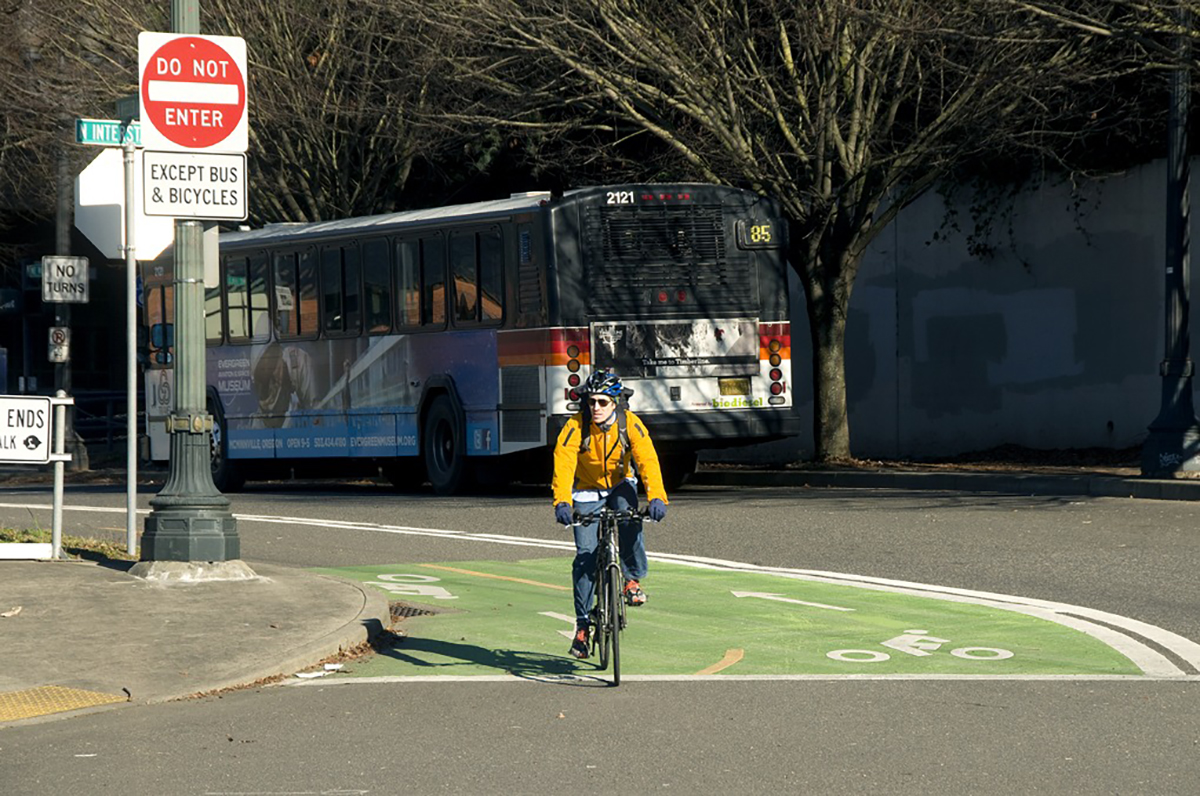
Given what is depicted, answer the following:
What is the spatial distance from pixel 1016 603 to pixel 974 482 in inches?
354

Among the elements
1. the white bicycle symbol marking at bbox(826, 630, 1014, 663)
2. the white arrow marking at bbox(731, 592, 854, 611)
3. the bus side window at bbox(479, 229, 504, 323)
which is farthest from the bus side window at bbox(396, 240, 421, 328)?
the white bicycle symbol marking at bbox(826, 630, 1014, 663)

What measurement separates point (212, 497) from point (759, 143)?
12.2m

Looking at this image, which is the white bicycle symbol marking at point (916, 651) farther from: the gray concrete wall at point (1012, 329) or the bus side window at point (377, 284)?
the gray concrete wall at point (1012, 329)

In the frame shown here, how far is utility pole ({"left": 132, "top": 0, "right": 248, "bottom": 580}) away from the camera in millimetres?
12180

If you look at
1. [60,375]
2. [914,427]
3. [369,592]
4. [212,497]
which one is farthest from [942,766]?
[60,375]

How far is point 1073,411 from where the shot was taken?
25.3 meters

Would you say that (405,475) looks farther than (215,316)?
No

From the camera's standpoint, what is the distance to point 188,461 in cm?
1239

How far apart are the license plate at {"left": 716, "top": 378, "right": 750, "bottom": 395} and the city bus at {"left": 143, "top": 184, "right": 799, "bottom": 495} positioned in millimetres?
17

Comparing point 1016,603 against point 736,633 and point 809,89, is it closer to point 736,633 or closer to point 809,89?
point 736,633

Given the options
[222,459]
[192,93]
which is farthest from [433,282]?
[192,93]

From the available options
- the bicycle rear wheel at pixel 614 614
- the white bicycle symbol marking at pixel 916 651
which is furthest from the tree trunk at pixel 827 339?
the bicycle rear wheel at pixel 614 614

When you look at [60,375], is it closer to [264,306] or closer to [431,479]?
[264,306]

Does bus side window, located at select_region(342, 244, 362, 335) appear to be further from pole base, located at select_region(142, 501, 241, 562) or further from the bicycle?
the bicycle
